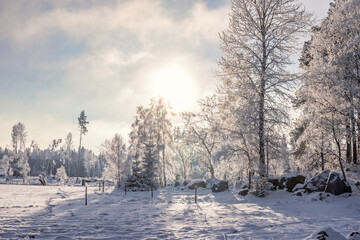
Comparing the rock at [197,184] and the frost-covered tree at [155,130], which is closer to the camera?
the rock at [197,184]

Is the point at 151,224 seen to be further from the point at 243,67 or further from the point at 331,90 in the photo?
the point at 331,90

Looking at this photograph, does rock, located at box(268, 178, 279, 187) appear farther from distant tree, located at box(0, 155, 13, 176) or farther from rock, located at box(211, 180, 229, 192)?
distant tree, located at box(0, 155, 13, 176)

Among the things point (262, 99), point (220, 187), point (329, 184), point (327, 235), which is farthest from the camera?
point (220, 187)

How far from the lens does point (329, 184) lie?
1098 cm

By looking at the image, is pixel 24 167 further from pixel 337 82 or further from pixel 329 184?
pixel 337 82

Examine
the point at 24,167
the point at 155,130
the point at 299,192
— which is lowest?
the point at 24,167

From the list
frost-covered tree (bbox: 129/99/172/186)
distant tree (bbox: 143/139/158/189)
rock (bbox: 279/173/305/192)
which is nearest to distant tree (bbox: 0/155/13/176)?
frost-covered tree (bbox: 129/99/172/186)

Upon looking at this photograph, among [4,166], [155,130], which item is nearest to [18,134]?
[4,166]

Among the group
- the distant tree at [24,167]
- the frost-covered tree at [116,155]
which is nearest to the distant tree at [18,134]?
the distant tree at [24,167]

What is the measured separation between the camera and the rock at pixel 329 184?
422 inches

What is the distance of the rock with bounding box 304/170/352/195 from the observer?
10.7 m

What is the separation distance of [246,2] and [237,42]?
241cm

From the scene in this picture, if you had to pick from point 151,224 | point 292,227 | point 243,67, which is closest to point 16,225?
point 151,224

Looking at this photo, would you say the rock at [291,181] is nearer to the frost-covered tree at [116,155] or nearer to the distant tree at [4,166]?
the frost-covered tree at [116,155]
